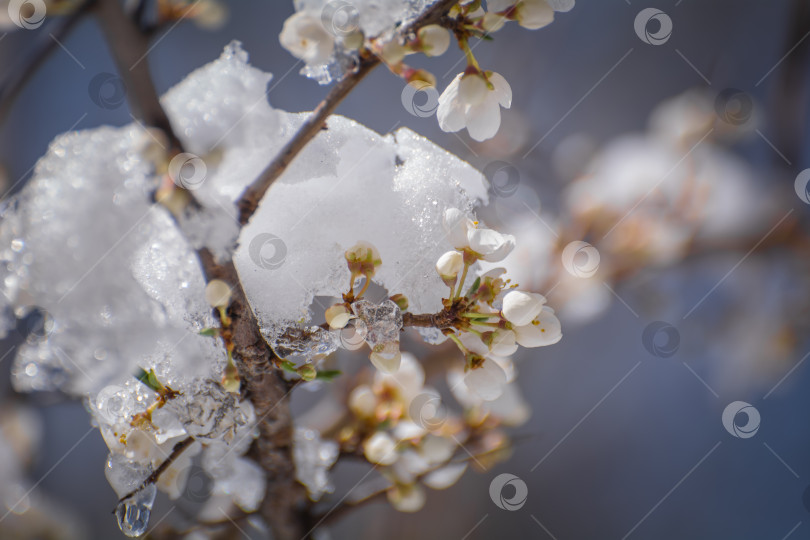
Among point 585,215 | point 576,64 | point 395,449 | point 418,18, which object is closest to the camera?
point 418,18

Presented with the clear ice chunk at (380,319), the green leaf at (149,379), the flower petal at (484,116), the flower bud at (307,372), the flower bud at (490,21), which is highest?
the flower bud at (490,21)

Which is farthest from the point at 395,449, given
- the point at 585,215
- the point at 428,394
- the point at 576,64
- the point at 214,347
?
the point at 576,64

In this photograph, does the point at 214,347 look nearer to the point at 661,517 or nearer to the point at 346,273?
the point at 346,273

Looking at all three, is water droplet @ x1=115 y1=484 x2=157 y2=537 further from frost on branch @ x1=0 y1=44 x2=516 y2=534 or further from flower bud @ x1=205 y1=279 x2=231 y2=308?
flower bud @ x1=205 y1=279 x2=231 y2=308
